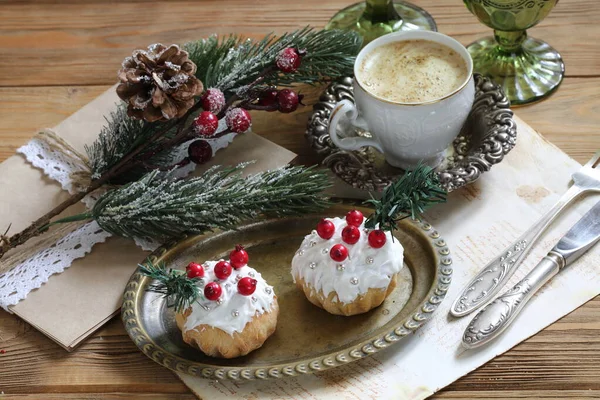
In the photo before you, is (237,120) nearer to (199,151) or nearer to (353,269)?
(199,151)

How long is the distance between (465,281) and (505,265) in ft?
0.18

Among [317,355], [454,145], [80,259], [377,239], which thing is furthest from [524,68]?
[80,259]

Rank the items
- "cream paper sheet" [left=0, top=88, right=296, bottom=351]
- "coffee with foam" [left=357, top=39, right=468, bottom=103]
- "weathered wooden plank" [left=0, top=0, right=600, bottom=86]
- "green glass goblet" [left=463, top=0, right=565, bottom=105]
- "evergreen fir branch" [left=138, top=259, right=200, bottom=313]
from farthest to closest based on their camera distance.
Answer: "weathered wooden plank" [left=0, top=0, right=600, bottom=86]
"green glass goblet" [left=463, top=0, right=565, bottom=105]
"coffee with foam" [left=357, top=39, right=468, bottom=103]
"cream paper sheet" [left=0, top=88, right=296, bottom=351]
"evergreen fir branch" [left=138, top=259, right=200, bottom=313]

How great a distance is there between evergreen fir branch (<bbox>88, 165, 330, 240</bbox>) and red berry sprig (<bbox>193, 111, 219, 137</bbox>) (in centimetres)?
7

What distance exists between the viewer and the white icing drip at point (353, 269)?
3.23 feet

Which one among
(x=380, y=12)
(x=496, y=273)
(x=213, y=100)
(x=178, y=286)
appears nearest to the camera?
(x=178, y=286)

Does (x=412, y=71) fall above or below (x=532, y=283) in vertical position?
above

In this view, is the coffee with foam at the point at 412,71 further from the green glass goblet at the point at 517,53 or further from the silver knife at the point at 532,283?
the silver knife at the point at 532,283

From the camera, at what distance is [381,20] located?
1532 mm

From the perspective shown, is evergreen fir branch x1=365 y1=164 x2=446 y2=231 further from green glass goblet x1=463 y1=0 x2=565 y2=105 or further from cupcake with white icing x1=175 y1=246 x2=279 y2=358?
green glass goblet x1=463 y1=0 x2=565 y2=105

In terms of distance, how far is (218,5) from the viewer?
1.63m

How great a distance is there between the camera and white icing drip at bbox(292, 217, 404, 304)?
0.99 meters

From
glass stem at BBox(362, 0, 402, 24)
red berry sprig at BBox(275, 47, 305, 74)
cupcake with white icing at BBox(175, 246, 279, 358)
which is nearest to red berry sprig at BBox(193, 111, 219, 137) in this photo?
red berry sprig at BBox(275, 47, 305, 74)

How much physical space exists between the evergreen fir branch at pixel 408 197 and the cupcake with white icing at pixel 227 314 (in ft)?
0.55
